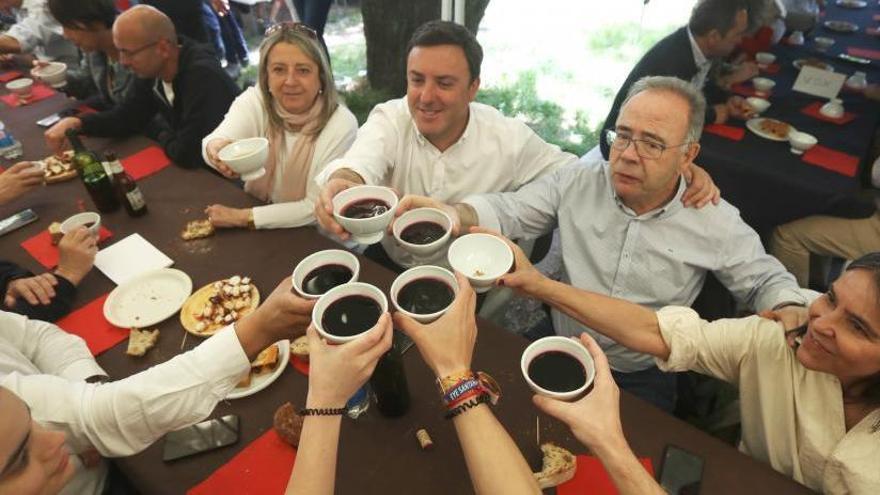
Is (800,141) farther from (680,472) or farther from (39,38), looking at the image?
(39,38)

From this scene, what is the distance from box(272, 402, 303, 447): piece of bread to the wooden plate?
47 cm

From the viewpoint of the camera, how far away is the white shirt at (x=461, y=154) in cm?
249

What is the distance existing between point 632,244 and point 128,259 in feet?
7.26

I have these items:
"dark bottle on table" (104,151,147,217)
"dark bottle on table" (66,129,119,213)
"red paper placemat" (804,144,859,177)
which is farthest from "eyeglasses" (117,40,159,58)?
"red paper placemat" (804,144,859,177)

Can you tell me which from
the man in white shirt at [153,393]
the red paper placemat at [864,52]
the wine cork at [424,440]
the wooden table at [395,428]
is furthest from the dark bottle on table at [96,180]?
the red paper placemat at [864,52]

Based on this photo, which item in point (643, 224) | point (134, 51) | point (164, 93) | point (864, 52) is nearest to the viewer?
point (643, 224)

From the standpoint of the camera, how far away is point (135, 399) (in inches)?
53.2

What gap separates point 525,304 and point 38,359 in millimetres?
2663

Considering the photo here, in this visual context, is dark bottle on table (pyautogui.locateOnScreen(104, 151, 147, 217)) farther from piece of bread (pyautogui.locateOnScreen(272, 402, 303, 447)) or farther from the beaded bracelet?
the beaded bracelet

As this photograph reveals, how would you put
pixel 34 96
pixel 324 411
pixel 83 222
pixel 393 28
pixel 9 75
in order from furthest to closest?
pixel 393 28
pixel 9 75
pixel 34 96
pixel 83 222
pixel 324 411

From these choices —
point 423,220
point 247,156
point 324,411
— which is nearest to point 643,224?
point 423,220

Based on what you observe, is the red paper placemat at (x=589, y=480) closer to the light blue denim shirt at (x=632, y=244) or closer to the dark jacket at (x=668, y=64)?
the light blue denim shirt at (x=632, y=244)

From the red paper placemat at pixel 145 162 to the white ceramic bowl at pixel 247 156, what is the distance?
0.76 meters

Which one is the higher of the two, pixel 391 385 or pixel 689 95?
pixel 689 95
